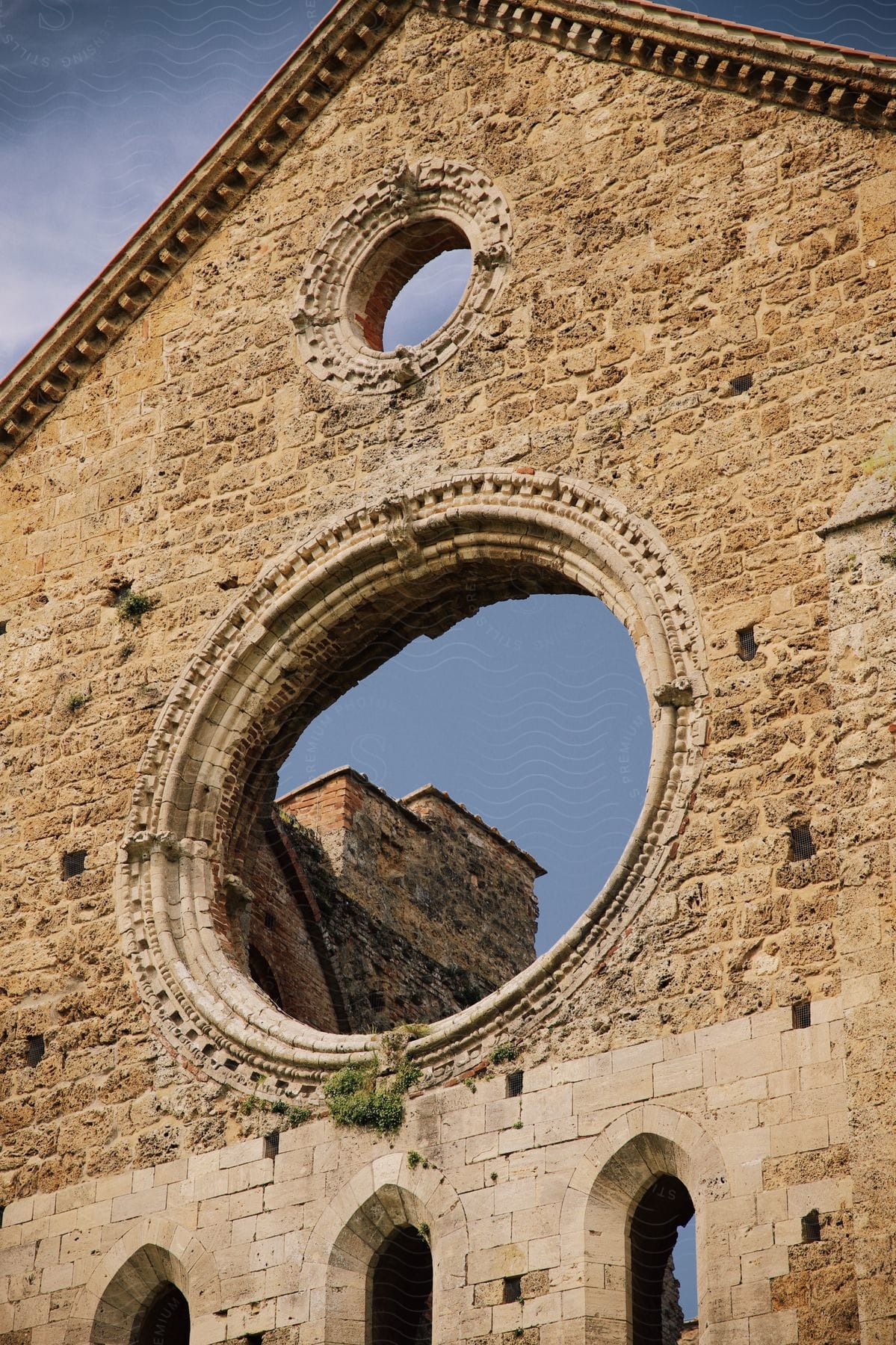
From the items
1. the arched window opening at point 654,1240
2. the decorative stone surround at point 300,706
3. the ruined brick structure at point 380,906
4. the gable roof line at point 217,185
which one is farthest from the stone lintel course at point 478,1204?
the gable roof line at point 217,185

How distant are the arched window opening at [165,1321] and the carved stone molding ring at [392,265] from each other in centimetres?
624

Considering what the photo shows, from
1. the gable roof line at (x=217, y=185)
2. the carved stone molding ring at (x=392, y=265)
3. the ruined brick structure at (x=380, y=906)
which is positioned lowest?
the ruined brick structure at (x=380, y=906)

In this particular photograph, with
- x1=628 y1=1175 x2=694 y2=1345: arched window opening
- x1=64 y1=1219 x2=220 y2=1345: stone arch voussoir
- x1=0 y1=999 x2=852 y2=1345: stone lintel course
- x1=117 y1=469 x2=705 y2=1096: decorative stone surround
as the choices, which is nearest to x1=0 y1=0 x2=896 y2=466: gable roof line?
x1=117 y1=469 x2=705 y2=1096: decorative stone surround

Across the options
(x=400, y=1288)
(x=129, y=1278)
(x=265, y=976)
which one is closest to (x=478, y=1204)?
(x=400, y=1288)

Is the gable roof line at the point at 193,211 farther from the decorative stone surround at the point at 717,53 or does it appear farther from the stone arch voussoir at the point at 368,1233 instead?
the stone arch voussoir at the point at 368,1233

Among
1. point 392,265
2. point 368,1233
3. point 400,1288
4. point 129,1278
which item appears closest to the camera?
point 368,1233

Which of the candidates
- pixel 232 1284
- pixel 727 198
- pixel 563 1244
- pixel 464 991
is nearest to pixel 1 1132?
pixel 232 1284

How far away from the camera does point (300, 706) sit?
51.9 ft

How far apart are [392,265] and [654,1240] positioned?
7.69 m

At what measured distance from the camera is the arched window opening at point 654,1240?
12.3 meters

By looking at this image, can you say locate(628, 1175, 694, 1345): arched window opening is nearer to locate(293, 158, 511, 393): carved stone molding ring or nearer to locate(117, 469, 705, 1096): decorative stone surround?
locate(117, 469, 705, 1096): decorative stone surround

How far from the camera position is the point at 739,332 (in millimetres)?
14586

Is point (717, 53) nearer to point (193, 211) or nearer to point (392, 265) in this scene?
point (392, 265)

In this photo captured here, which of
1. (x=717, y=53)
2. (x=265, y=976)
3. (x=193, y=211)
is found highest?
(x=193, y=211)
